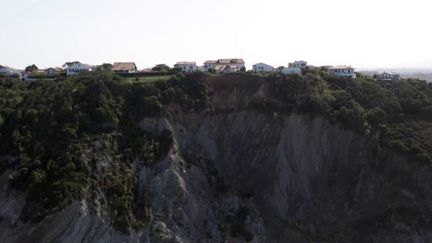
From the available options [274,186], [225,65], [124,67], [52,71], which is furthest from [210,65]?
[274,186]

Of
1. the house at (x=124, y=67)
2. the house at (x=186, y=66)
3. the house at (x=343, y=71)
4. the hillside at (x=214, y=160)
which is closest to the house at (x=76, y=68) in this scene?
the house at (x=124, y=67)

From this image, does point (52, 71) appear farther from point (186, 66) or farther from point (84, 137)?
point (84, 137)

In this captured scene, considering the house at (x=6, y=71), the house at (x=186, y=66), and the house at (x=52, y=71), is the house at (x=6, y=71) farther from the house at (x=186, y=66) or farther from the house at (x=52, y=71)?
the house at (x=186, y=66)

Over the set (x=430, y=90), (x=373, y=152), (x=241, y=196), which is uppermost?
(x=430, y=90)

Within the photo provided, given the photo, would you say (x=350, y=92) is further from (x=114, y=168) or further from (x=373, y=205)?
(x=114, y=168)

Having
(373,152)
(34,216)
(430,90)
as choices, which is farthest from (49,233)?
(430,90)

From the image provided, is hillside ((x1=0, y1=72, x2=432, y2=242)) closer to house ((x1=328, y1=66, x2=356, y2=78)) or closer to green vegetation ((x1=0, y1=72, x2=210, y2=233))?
green vegetation ((x1=0, y1=72, x2=210, y2=233))
